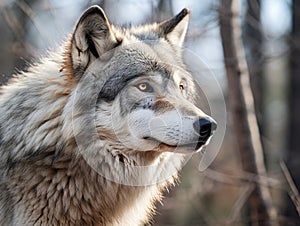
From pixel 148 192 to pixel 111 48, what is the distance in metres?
1.23

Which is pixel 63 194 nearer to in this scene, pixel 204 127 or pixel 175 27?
pixel 204 127

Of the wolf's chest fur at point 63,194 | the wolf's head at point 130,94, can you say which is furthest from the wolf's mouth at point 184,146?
the wolf's chest fur at point 63,194

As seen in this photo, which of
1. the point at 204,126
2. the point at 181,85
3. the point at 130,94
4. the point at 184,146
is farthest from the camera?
the point at 181,85

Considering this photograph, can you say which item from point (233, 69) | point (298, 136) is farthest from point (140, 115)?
point (298, 136)

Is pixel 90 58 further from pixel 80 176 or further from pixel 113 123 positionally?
pixel 80 176

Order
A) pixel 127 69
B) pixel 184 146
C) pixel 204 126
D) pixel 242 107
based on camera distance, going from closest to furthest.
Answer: pixel 204 126
pixel 184 146
pixel 127 69
pixel 242 107

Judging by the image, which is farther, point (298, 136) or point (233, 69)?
point (298, 136)

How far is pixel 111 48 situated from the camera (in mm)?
4457

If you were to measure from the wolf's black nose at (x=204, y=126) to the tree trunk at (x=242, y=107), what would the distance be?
3.14m

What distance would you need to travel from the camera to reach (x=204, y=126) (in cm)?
399

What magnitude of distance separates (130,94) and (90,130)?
402mm

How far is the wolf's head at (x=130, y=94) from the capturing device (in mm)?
4113

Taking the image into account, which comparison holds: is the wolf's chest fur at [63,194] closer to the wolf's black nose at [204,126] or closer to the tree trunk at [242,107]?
the wolf's black nose at [204,126]

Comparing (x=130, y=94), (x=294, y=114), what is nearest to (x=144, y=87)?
→ (x=130, y=94)
